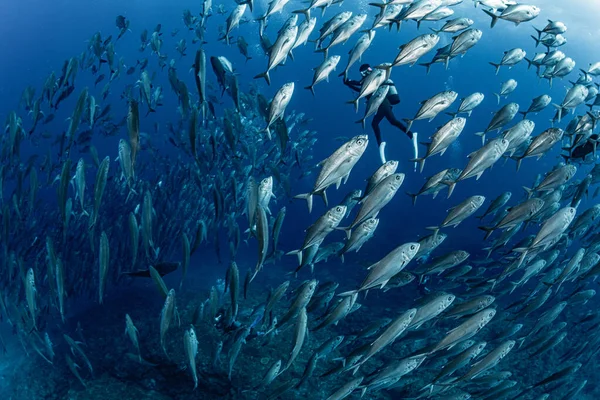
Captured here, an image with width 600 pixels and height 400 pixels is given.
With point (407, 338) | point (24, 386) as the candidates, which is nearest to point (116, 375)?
point (24, 386)

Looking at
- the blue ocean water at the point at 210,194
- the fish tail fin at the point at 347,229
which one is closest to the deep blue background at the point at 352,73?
the blue ocean water at the point at 210,194

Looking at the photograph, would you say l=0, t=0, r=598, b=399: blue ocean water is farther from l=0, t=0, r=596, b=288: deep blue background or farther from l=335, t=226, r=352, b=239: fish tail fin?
l=335, t=226, r=352, b=239: fish tail fin

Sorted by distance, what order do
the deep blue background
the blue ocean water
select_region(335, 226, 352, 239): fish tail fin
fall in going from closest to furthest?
select_region(335, 226, 352, 239): fish tail fin, the blue ocean water, the deep blue background

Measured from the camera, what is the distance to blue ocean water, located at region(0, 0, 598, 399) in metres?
8.23

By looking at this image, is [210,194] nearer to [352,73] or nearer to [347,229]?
[347,229]

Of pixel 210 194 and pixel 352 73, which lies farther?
pixel 352 73

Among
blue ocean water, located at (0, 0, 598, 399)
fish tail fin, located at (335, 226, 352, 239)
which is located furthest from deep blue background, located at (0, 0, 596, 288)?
fish tail fin, located at (335, 226, 352, 239)

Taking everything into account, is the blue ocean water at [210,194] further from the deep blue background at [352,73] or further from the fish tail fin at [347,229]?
the fish tail fin at [347,229]

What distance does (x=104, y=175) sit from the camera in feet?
11.7

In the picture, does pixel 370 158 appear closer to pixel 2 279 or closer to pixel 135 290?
pixel 135 290

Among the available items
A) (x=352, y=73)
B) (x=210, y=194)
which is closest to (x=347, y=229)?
(x=210, y=194)

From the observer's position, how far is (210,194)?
43.1 feet

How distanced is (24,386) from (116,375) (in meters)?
2.23

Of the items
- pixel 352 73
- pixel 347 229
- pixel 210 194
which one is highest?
pixel 347 229
